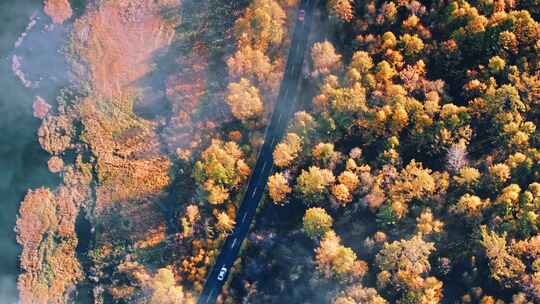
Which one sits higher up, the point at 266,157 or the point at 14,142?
the point at 14,142

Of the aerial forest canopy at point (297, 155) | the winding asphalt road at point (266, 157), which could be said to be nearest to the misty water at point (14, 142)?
the aerial forest canopy at point (297, 155)

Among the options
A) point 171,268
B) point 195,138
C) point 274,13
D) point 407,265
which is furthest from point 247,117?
point 407,265

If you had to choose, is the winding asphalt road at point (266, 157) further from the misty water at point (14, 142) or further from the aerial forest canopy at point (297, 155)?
the misty water at point (14, 142)

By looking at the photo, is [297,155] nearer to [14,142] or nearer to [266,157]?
[266,157]

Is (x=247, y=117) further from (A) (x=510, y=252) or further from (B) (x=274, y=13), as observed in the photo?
(A) (x=510, y=252)

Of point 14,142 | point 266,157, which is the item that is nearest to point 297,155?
point 266,157
